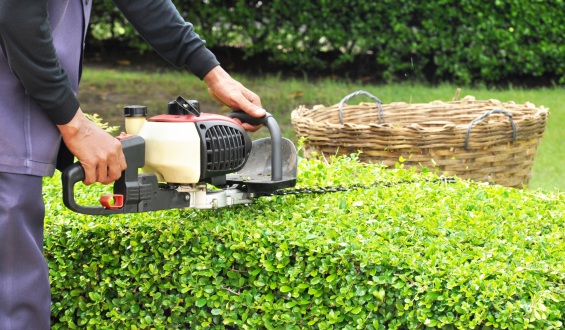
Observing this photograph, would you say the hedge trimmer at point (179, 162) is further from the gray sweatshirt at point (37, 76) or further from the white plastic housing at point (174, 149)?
the gray sweatshirt at point (37, 76)

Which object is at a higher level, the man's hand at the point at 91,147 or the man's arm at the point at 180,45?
the man's arm at the point at 180,45

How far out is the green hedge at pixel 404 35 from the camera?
836 centimetres

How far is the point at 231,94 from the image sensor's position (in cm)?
288

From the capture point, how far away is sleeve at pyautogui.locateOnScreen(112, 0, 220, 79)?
9.35ft

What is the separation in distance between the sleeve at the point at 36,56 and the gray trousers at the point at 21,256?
21 centimetres

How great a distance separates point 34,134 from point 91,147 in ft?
0.50

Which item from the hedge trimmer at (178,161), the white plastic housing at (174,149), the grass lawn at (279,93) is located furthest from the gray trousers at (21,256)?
the grass lawn at (279,93)

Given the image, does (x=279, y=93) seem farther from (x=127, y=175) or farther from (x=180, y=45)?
(x=127, y=175)

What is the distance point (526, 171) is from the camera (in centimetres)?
456

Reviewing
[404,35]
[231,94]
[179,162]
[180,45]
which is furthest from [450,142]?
[404,35]

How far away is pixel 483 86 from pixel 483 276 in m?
6.33

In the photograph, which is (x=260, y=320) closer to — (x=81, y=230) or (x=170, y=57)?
(x=81, y=230)

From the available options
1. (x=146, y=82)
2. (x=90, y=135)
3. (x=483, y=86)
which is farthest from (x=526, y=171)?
(x=146, y=82)

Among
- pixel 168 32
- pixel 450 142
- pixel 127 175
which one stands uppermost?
pixel 168 32
